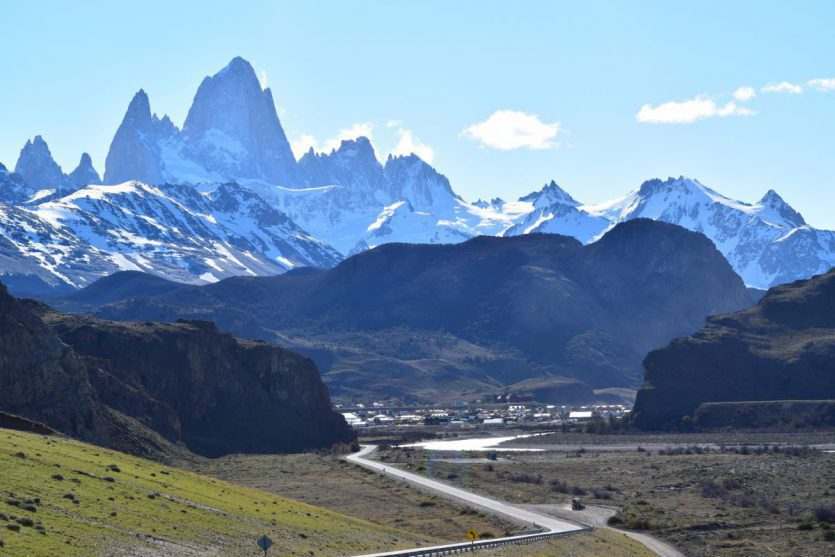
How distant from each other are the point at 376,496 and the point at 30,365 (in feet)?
113

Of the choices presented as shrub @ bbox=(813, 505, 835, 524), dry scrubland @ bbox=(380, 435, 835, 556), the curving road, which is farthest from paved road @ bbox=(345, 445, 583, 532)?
shrub @ bbox=(813, 505, 835, 524)

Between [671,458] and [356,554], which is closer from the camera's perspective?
[356,554]

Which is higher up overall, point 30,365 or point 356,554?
point 30,365

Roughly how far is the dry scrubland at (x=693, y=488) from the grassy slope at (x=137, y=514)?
3037 centimetres

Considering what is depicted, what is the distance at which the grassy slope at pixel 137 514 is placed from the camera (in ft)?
181

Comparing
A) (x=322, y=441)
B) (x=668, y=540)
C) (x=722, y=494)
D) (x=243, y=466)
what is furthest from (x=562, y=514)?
(x=322, y=441)

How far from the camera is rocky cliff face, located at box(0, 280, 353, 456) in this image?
12019 centimetres

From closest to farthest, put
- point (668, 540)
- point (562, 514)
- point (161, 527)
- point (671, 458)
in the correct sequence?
1. point (161, 527)
2. point (668, 540)
3. point (562, 514)
4. point (671, 458)

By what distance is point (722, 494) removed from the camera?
134 meters

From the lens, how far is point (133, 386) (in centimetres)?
16350

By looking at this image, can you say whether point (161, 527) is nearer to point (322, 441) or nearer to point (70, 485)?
point (70, 485)

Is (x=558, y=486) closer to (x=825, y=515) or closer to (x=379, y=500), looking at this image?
(x=379, y=500)

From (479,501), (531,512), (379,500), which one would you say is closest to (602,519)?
(531,512)

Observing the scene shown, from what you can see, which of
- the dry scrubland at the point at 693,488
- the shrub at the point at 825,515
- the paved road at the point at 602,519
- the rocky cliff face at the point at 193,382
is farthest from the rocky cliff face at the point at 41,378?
the shrub at the point at 825,515
